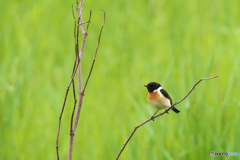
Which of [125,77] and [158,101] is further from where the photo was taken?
[125,77]

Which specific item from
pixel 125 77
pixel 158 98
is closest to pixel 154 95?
pixel 158 98

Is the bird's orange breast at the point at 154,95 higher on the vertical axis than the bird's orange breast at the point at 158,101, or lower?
higher

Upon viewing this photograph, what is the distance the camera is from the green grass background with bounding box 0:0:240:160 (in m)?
4.24

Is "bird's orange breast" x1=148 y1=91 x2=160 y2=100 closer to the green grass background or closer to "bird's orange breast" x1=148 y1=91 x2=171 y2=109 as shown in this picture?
"bird's orange breast" x1=148 y1=91 x2=171 y2=109

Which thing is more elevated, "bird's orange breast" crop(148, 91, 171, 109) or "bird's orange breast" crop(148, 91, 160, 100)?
"bird's orange breast" crop(148, 91, 160, 100)

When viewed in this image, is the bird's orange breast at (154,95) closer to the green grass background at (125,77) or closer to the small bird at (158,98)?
the small bird at (158,98)

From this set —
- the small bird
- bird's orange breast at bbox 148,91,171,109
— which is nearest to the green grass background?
the small bird

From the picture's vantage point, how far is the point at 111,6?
8.90 meters

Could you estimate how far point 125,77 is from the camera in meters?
6.59

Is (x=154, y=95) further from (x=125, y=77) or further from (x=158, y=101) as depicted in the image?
(x=125, y=77)

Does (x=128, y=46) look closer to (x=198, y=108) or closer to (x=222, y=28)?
(x=222, y=28)

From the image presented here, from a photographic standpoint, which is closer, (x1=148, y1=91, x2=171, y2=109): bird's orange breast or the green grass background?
(x1=148, y1=91, x2=171, y2=109): bird's orange breast

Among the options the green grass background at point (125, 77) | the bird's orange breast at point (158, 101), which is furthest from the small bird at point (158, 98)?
the green grass background at point (125, 77)

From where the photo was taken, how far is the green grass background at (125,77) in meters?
4.24
